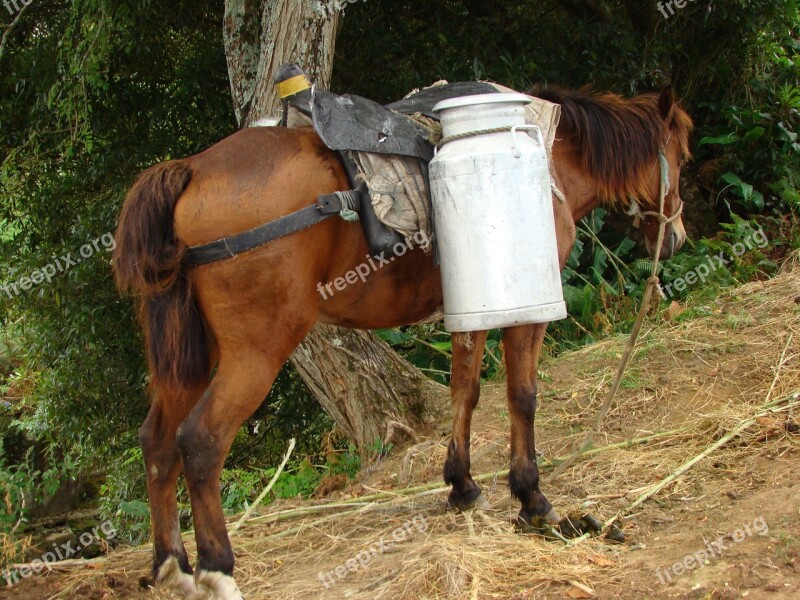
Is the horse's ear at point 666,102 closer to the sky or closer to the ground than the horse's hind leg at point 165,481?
closer to the sky

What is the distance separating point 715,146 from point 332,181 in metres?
6.11

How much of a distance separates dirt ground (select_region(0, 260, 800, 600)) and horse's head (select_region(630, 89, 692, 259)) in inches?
46.0

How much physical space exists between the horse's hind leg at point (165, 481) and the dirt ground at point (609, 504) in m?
0.11

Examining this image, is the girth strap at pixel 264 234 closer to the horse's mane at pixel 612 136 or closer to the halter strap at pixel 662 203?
the horse's mane at pixel 612 136

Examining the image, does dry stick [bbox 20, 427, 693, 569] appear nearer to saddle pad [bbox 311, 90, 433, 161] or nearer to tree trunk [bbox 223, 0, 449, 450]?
tree trunk [bbox 223, 0, 449, 450]

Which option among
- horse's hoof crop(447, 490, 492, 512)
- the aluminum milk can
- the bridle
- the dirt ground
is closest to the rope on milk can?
the aluminum milk can

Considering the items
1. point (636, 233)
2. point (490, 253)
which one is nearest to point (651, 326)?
point (636, 233)

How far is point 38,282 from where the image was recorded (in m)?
6.40

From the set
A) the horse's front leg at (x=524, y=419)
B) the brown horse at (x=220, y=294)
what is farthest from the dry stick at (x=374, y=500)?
the brown horse at (x=220, y=294)

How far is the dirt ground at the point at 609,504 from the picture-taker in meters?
3.43

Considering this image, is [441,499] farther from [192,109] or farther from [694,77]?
[694,77]

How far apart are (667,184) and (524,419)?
163 centimetres

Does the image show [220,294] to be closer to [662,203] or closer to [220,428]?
[220,428]

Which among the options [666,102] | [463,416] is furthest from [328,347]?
[666,102]
